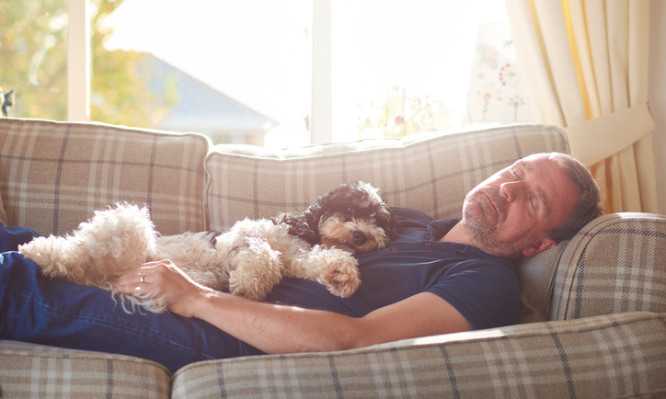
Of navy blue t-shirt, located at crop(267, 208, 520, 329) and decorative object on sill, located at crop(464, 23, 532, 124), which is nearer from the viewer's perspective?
navy blue t-shirt, located at crop(267, 208, 520, 329)

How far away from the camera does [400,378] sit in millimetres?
1353

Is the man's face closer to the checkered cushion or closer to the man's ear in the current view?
the man's ear

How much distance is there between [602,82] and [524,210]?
1.48 meters

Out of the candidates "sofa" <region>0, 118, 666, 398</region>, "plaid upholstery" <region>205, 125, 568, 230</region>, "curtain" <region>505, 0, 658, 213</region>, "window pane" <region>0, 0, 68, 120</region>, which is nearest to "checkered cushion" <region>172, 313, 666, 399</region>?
"sofa" <region>0, 118, 666, 398</region>

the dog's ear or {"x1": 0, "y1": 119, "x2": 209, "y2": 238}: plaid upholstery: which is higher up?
{"x1": 0, "y1": 119, "x2": 209, "y2": 238}: plaid upholstery

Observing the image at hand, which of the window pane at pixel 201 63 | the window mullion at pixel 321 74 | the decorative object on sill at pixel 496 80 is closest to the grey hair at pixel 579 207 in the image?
the decorative object on sill at pixel 496 80

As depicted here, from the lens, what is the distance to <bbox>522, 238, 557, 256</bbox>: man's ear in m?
1.99

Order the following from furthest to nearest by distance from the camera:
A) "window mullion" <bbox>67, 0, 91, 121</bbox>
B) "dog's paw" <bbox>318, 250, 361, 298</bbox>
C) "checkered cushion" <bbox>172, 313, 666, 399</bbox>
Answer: "window mullion" <bbox>67, 0, 91, 121</bbox> < "dog's paw" <bbox>318, 250, 361, 298</bbox> < "checkered cushion" <bbox>172, 313, 666, 399</bbox>

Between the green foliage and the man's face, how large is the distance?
2881 millimetres

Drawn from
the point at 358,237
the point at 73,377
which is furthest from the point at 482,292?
the point at 73,377

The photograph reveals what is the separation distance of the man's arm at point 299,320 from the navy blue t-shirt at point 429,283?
0.24ft

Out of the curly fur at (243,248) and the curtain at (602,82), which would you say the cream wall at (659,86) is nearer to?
the curtain at (602,82)

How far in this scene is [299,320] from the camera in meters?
1.61

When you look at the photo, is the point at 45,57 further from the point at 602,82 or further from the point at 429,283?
the point at 602,82
